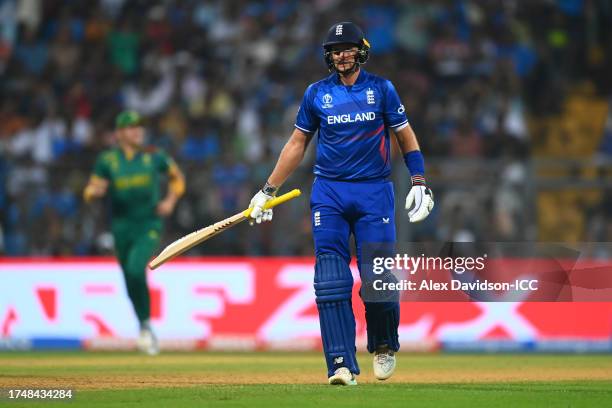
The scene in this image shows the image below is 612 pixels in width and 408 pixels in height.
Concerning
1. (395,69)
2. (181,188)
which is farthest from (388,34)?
(181,188)

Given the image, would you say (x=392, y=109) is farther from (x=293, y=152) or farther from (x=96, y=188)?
(x=96, y=188)

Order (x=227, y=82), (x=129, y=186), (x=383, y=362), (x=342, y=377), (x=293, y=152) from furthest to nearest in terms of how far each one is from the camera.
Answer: (x=227, y=82)
(x=129, y=186)
(x=383, y=362)
(x=293, y=152)
(x=342, y=377)

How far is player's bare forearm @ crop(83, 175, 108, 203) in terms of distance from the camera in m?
13.8

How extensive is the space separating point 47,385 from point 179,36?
11444 mm

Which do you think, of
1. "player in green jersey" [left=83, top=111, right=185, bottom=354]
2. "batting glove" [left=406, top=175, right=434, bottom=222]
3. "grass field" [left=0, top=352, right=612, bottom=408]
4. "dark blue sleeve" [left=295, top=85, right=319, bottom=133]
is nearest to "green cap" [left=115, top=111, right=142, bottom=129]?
"player in green jersey" [left=83, top=111, right=185, bottom=354]

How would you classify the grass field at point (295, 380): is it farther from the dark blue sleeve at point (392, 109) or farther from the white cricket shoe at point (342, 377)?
the dark blue sleeve at point (392, 109)

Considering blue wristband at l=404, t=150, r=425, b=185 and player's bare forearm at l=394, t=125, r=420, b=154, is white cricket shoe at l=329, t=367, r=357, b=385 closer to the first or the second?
blue wristband at l=404, t=150, r=425, b=185

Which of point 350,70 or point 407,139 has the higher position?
point 350,70

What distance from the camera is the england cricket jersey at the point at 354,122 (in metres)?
8.75

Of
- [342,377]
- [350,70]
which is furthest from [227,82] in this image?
[342,377]

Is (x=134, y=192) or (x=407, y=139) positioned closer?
(x=407, y=139)

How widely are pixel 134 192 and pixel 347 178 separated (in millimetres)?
5758

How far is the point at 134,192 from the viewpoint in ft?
46.4

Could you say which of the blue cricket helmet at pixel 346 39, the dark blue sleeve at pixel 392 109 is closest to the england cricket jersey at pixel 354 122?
the dark blue sleeve at pixel 392 109
